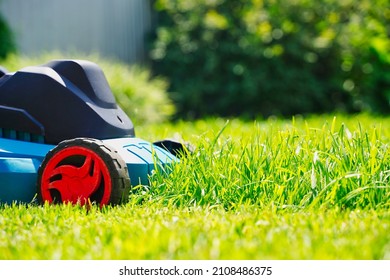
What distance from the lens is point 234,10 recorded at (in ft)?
33.2

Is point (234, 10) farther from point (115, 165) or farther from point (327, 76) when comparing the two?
point (115, 165)

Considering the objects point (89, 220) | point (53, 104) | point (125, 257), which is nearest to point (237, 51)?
point (53, 104)

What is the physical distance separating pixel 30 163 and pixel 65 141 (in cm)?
24

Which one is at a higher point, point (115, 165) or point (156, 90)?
point (115, 165)

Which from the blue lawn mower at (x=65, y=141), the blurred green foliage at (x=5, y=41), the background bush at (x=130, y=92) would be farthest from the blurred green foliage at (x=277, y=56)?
the blue lawn mower at (x=65, y=141)

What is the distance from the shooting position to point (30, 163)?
351 cm

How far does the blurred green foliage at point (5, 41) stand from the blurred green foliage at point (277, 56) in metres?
2.07

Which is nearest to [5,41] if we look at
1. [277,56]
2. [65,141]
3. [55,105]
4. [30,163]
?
[277,56]

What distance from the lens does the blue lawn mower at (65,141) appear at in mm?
3365

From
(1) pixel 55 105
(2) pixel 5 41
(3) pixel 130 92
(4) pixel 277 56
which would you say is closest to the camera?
(1) pixel 55 105

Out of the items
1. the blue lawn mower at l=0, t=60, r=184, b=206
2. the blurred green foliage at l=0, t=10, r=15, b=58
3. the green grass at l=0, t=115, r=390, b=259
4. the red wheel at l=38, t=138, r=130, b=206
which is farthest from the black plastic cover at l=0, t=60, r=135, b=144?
the blurred green foliage at l=0, t=10, r=15, b=58

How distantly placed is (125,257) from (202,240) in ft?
0.98

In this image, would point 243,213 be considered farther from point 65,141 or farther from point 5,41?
point 5,41

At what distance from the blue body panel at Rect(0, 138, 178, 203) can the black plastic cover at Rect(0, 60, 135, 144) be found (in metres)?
0.09
